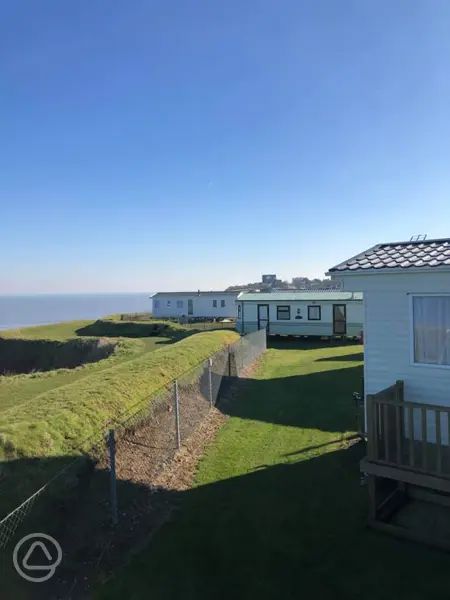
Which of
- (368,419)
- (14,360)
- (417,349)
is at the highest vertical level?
(417,349)

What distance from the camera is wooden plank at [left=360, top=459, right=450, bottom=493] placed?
5.39 metres

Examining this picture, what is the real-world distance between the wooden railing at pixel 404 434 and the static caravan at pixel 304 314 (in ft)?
70.2

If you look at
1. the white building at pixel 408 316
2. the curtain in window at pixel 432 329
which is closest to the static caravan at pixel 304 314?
the white building at pixel 408 316

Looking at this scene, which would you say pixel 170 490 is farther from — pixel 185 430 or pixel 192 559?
pixel 185 430

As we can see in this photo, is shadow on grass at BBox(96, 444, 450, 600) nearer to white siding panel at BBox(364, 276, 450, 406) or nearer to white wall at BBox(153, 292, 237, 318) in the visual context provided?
Result: white siding panel at BBox(364, 276, 450, 406)

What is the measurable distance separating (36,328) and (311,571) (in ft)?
127

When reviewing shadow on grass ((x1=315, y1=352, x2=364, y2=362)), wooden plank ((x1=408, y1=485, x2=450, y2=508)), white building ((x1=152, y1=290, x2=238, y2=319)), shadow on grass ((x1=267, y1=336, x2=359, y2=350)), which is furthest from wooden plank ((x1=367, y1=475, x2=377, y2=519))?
white building ((x1=152, y1=290, x2=238, y2=319))

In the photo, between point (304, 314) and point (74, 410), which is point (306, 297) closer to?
point (304, 314)

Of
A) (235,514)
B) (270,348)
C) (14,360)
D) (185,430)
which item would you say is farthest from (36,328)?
(235,514)

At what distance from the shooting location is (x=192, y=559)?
5.26 meters

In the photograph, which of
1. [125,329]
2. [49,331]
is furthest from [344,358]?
[49,331]

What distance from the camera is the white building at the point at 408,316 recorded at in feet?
21.2

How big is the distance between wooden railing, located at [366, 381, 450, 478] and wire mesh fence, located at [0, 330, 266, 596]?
3.39 metres

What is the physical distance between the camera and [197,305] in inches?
1950
